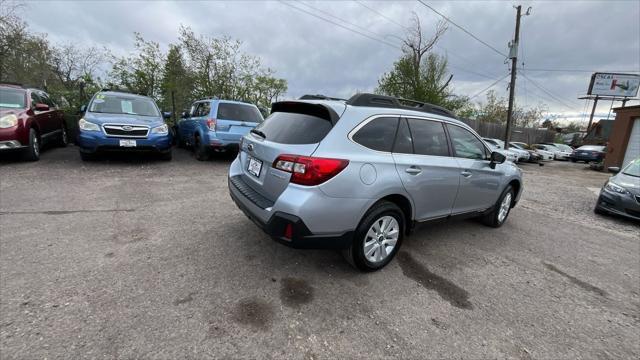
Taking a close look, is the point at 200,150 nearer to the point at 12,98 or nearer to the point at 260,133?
the point at 12,98

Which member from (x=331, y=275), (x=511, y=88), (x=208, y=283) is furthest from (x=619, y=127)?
(x=208, y=283)

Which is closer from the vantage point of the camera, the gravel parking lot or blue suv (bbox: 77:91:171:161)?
the gravel parking lot

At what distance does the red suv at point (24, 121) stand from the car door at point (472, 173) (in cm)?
810

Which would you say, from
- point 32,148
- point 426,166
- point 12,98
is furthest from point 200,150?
point 426,166

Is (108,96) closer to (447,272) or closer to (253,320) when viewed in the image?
(253,320)

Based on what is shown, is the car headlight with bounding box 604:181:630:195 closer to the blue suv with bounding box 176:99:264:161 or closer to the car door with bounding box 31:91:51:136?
→ the blue suv with bounding box 176:99:264:161

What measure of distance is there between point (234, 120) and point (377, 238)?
5778mm

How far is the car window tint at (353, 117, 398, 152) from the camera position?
8.57 feet

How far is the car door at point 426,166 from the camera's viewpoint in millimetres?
2879

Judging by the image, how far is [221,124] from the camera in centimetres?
718

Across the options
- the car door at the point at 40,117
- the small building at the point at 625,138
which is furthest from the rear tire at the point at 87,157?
the small building at the point at 625,138

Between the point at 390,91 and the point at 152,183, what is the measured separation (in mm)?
20217

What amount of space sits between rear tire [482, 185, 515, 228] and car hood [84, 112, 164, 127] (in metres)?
7.07

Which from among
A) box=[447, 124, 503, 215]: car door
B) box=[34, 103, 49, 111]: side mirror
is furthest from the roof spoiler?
box=[34, 103, 49, 111]: side mirror
